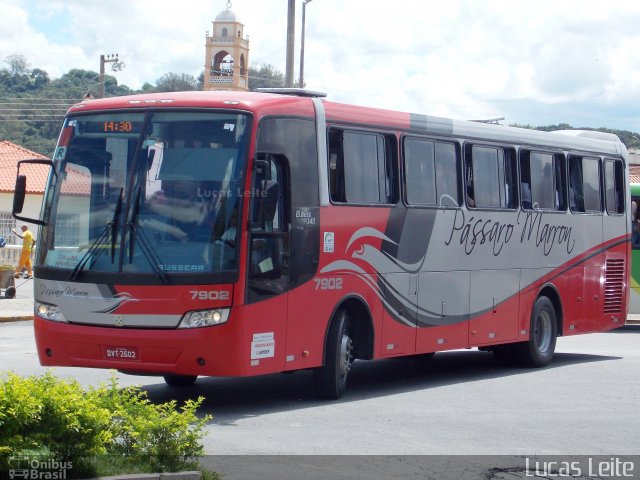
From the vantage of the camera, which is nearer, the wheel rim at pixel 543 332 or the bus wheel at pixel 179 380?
the bus wheel at pixel 179 380

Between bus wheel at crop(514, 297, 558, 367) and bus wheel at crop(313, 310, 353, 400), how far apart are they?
4.92m

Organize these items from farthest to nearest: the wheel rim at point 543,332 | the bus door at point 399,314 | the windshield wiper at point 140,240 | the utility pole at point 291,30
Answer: the utility pole at point 291,30, the wheel rim at point 543,332, the bus door at point 399,314, the windshield wiper at point 140,240

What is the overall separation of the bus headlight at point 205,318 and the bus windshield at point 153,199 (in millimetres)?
393

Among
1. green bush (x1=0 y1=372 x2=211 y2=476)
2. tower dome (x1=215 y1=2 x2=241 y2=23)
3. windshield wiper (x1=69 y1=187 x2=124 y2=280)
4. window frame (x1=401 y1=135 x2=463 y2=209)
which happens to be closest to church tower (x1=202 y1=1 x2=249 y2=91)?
tower dome (x1=215 y1=2 x2=241 y2=23)

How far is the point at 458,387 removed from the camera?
14883 millimetres

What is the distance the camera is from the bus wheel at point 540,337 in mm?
17203

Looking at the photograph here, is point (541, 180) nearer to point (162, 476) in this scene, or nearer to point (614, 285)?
point (614, 285)

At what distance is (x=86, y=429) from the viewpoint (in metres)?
7.27

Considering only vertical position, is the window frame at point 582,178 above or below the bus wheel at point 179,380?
above

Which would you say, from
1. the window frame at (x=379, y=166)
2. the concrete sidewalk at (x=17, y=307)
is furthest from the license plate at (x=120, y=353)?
the concrete sidewalk at (x=17, y=307)

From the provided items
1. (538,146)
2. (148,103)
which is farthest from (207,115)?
(538,146)

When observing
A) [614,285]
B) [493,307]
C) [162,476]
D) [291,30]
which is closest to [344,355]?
[493,307]

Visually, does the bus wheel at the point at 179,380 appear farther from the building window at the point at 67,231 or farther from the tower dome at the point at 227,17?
the tower dome at the point at 227,17

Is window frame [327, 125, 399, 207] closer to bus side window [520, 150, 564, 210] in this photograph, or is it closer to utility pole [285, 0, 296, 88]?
bus side window [520, 150, 564, 210]
